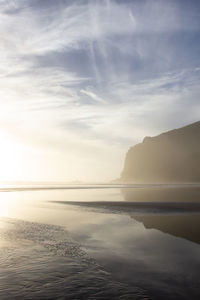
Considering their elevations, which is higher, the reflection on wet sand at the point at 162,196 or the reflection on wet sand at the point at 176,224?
the reflection on wet sand at the point at 162,196

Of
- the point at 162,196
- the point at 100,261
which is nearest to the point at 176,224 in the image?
the point at 100,261

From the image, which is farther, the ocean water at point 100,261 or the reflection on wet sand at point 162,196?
the reflection on wet sand at point 162,196

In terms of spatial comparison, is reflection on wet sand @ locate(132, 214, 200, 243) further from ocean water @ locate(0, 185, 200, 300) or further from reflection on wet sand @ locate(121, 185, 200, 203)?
reflection on wet sand @ locate(121, 185, 200, 203)

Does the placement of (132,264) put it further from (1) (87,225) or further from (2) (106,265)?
(1) (87,225)

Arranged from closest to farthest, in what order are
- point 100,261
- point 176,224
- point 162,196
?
point 100,261, point 176,224, point 162,196

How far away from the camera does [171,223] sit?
23.2m

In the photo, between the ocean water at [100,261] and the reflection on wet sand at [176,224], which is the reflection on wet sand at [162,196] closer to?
the reflection on wet sand at [176,224]

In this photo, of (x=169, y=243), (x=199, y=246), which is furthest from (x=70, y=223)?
(x=199, y=246)

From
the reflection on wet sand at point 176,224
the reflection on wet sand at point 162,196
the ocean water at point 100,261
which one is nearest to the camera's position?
the ocean water at point 100,261

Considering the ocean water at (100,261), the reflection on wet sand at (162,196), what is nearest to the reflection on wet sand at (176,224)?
the ocean water at (100,261)

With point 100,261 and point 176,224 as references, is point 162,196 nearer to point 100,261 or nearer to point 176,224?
point 176,224

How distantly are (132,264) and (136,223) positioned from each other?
11.4 m

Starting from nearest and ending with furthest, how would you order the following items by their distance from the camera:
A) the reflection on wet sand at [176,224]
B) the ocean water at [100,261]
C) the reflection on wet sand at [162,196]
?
1. the ocean water at [100,261]
2. the reflection on wet sand at [176,224]
3. the reflection on wet sand at [162,196]

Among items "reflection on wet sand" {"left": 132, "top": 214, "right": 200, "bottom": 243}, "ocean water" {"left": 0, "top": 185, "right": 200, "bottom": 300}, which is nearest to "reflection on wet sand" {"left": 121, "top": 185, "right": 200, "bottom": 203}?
"reflection on wet sand" {"left": 132, "top": 214, "right": 200, "bottom": 243}
